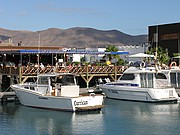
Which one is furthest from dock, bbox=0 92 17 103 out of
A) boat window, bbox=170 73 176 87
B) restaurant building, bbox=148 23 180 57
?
restaurant building, bbox=148 23 180 57

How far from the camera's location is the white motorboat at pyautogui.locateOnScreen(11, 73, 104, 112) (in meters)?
29.5

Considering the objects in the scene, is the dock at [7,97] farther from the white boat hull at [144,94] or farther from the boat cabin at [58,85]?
the white boat hull at [144,94]

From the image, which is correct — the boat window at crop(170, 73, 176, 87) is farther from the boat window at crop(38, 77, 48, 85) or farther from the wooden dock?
the boat window at crop(38, 77, 48, 85)

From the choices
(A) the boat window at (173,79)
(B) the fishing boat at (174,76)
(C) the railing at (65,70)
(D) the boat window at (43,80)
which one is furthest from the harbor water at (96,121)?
(C) the railing at (65,70)

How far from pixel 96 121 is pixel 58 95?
4888 mm

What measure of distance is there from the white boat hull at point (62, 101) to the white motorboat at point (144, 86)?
6689mm

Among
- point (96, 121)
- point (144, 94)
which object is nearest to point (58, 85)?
point (96, 121)

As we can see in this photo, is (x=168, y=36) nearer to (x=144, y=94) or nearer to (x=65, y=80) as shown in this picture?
(x=144, y=94)

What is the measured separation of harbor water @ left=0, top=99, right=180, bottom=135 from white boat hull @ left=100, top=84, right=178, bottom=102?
0.99 meters

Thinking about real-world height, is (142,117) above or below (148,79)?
below

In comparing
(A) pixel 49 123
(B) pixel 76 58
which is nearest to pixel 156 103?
(A) pixel 49 123

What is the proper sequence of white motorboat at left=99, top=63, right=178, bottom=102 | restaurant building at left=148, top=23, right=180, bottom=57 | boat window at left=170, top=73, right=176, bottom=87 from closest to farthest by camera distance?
white motorboat at left=99, top=63, right=178, bottom=102
boat window at left=170, top=73, right=176, bottom=87
restaurant building at left=148, top=23, right=180, bottom=57

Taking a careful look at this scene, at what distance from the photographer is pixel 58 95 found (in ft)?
100

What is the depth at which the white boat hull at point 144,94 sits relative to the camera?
115 ft
